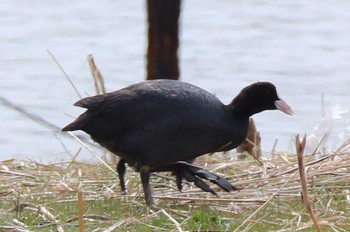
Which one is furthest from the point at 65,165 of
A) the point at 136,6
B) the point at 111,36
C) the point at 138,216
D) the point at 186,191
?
the point at 136,6

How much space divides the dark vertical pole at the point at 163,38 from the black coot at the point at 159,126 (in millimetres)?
1284

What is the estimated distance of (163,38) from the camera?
7.98 m

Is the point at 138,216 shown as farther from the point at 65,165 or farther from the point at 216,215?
the point at 65,165

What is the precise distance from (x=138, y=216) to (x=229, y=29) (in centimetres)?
1081

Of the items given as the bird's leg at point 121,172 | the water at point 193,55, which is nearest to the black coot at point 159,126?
the bird's leg at point 121,172

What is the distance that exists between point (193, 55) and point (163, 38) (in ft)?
23.9

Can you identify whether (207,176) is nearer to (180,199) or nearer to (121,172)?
(180,199)

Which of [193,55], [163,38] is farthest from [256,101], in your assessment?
[193,55]

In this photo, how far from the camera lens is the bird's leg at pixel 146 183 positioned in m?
6.41

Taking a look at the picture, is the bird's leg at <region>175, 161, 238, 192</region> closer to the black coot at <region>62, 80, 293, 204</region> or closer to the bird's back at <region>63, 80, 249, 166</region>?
the black coot at <region>62, 80, 293, 204</region>

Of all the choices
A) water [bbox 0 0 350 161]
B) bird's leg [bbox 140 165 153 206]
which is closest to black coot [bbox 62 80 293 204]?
bird's leg [bbox 140 165 153 206]

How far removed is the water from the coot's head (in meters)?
3.77

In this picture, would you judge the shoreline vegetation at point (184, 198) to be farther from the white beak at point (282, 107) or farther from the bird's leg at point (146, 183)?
the white beak at point (282, 107)

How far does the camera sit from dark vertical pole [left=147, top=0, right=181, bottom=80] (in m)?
7.85
